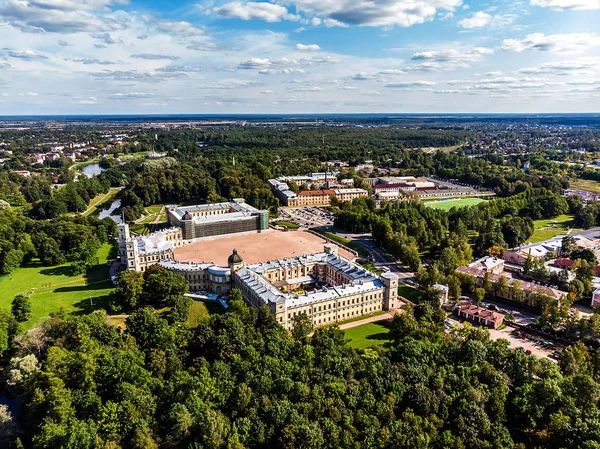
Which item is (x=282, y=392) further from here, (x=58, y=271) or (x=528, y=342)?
(x=58, y=271)

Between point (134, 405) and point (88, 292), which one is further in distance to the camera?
point (88, 292)

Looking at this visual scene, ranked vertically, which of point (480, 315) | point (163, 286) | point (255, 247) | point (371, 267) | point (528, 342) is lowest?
point (528, 342)

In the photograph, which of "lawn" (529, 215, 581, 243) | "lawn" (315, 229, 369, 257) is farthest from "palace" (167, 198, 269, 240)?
"lawn" (529, 215, 581, 243)

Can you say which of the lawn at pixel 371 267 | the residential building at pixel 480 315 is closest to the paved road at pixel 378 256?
the lawn at pixel 371 267

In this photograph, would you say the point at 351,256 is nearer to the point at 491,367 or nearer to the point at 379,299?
the point at 379,299

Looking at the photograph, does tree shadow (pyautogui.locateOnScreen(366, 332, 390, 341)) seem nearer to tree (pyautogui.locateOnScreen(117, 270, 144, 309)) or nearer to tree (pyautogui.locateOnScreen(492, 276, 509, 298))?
tree (pyautogui.locateOnScreen(492, 276, 509, 298))

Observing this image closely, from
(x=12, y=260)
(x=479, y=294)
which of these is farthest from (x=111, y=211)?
(x=479, y=294)

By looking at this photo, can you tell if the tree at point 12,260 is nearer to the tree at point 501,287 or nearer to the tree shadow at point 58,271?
the tree shadow at point 58,271

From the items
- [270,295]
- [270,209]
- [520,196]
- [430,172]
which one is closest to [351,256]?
[270,295]
